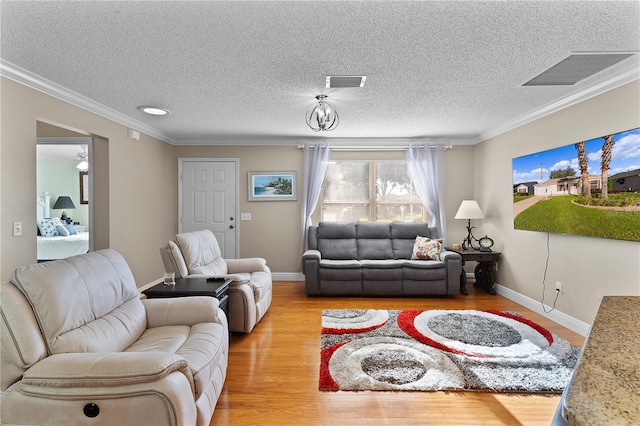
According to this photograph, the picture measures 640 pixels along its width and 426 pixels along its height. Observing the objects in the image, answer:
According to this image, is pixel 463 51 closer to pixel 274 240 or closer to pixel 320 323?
pixel 320 323

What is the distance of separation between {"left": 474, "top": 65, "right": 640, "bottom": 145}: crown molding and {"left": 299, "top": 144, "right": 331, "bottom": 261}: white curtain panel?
8.58 ft

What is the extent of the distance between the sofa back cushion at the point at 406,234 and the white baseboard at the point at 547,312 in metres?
1.22

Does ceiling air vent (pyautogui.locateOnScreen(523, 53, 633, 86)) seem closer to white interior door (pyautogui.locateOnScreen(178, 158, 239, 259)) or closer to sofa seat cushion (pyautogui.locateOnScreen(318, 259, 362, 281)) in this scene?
sofa seat cushion (pyautogui.locateOnScreen(318, 259, 362, 281))

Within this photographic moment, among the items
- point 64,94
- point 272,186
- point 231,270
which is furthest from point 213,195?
point 64,94

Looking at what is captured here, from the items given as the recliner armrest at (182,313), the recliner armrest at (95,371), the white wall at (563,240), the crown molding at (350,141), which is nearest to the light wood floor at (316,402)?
the recliner armrest at (182,313)

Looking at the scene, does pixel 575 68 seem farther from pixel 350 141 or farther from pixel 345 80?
pixel 350 141

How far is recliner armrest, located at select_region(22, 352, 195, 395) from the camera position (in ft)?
4.57

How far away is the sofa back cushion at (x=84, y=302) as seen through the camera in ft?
5.13

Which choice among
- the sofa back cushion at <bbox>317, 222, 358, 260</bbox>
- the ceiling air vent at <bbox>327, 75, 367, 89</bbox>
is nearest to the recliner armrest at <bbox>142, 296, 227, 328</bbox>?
the ceiling air vent at <bbox>327, 75, 367, 89</bbox>

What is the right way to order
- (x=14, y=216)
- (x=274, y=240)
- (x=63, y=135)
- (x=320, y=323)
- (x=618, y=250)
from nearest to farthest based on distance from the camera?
(x=14, y=216), (x=618, y=250), (x=320, y=323), (x=63, y=135), (x=274, y=240)

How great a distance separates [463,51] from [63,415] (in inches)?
124

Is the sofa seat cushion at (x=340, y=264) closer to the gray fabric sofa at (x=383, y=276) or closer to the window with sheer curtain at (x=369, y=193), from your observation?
the gray fabric sofa at (x=383, y=276)

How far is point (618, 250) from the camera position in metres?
2.82

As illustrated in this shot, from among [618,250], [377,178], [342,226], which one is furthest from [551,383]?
[377,178]
